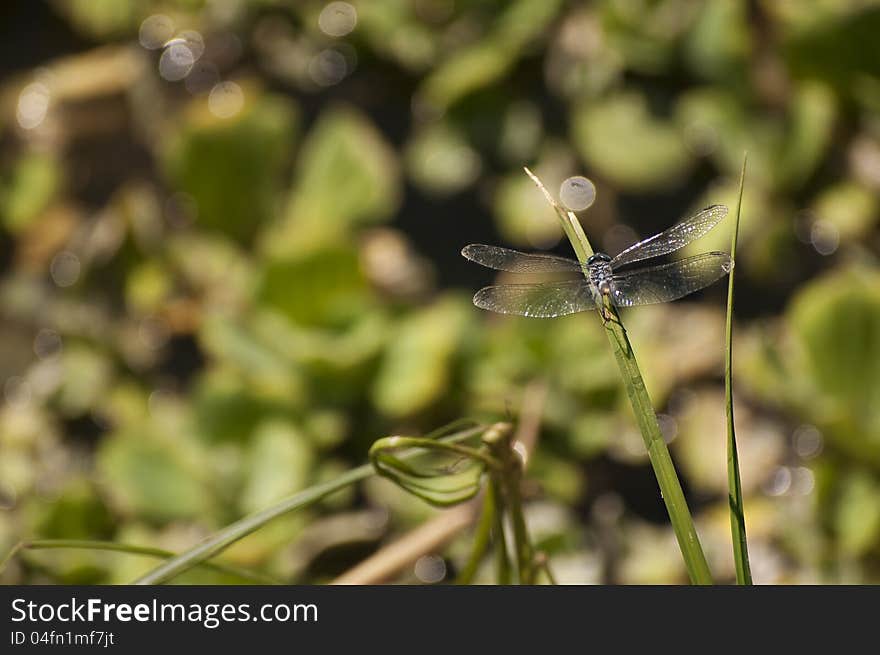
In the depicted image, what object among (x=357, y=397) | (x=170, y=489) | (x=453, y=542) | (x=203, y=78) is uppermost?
(x=203, y=78)

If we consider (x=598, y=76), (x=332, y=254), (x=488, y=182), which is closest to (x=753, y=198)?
(x=598, y=76)

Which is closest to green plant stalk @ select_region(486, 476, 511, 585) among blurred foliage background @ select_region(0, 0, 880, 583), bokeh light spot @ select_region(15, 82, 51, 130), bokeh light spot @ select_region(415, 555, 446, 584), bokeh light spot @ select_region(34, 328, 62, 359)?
blurred foliage background @ select_region(0, 0, 880, 583)

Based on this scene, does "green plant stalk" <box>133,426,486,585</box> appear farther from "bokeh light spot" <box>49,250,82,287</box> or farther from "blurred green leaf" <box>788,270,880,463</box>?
"bokeh light spot" <box>49,250,82,287</box>

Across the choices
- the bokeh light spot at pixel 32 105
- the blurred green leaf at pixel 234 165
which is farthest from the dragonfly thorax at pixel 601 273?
the bokeh light spot at pixel 32 105

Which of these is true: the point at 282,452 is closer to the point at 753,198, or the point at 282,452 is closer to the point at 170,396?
the point at 170,396

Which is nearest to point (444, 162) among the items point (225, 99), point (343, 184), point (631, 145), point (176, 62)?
point (343, 184)

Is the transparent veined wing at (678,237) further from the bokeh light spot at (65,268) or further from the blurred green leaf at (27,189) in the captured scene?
the blurred green leaf at (27,189)

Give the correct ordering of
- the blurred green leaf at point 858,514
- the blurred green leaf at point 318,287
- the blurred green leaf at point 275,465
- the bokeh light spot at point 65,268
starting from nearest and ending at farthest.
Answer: the blurred green leaf at point 858,514
the blurred green leaf at point 275,465
the blurred green leaf at point 318,287
the bokeh light spot at point 65,268
